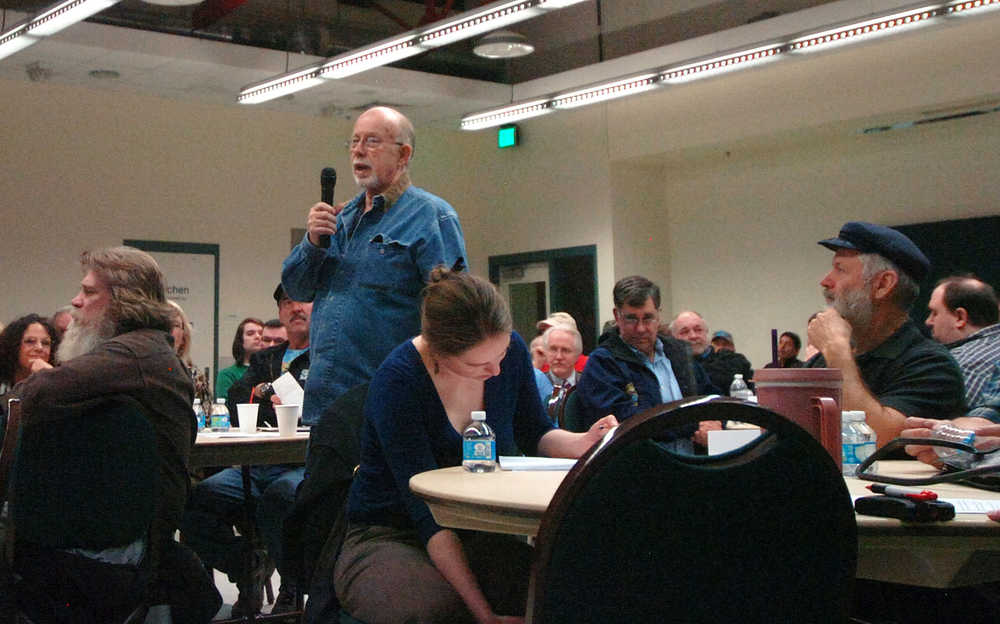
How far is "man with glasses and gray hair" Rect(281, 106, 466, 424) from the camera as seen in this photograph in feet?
9.18

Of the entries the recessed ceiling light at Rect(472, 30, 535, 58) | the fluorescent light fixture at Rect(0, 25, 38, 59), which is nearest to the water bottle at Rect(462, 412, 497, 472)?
the fluorescent light fixture at Rect(0, 25, 38, 59)

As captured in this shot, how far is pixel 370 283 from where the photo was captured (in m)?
2.83

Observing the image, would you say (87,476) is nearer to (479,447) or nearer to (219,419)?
(479,447)

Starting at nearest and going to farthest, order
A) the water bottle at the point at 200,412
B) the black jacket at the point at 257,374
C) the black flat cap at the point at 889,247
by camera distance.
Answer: the black flat cap at the point at 889,247 → the water bottle at the point at 200,412 → the black jacket at the point at 257,374

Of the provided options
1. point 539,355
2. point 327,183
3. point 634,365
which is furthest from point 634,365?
point 539,355

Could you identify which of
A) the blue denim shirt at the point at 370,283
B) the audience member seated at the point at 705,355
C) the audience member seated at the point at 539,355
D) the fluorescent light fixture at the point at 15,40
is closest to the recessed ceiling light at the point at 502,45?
the audience member seated at the point at 705,355

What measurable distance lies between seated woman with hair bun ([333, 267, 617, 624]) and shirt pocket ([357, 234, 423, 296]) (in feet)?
2.01

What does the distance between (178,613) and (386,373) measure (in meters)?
1.07

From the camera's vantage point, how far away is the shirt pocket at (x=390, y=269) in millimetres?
2820

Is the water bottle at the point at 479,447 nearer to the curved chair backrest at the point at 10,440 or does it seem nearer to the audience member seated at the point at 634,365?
the curved chair backrest at the point at 10,440

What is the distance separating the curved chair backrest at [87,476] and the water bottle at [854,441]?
1.61 m

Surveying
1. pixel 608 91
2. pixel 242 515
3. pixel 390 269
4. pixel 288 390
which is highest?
pixel 608 91

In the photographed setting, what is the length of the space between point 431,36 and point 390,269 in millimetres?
4681

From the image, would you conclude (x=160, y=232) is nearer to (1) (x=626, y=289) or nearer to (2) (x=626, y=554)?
(1) (x=626, y=289)
